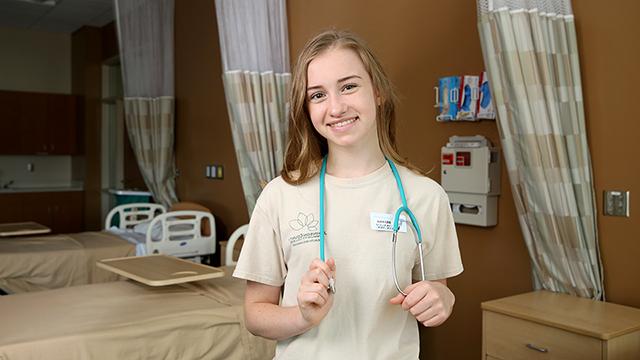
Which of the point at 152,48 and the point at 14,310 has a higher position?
the point at 152,48

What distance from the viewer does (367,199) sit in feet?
4.05

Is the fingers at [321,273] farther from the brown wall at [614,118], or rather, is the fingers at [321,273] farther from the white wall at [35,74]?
the white wall at [35,74]

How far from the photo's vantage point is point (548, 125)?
7.45 feet

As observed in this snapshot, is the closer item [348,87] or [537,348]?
[348,87]

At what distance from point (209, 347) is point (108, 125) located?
572 centimetres

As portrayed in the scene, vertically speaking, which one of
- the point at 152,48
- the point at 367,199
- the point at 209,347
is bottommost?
the point at 209,347

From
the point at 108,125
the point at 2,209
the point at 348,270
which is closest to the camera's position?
the point at 348,270

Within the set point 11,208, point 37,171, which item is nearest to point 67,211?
point 11,208

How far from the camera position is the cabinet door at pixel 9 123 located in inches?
280

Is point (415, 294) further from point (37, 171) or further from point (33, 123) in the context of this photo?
point (37, 171)

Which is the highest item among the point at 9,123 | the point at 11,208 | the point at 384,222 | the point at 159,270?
the point at 9,123

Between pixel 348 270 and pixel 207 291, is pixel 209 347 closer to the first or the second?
pixel 207 291

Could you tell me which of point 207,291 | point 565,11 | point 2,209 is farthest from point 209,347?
point 2,209

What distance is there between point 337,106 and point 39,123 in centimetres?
716
